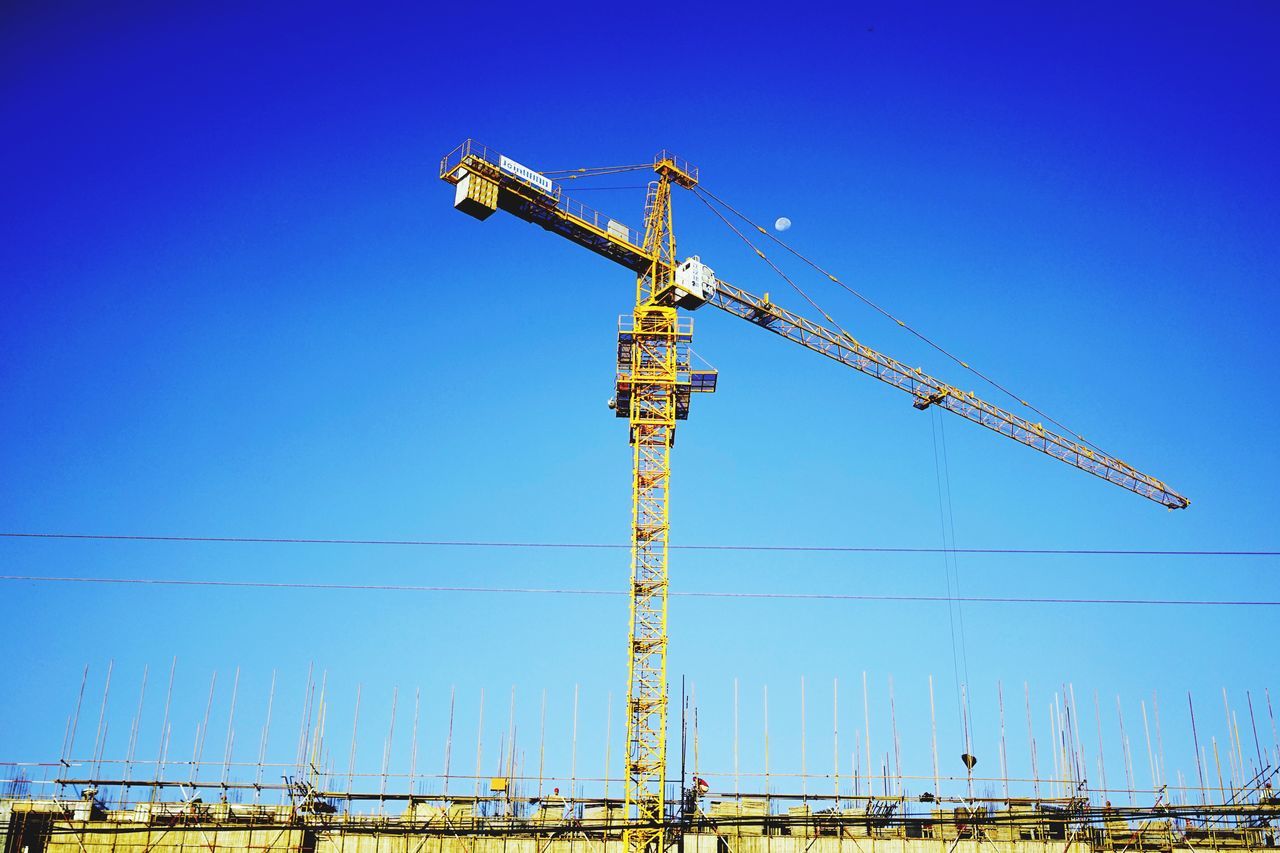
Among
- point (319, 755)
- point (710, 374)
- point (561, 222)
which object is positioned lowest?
point (319, 755)

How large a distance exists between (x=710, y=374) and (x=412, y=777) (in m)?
23.7

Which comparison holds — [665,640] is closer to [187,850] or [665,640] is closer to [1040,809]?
[1040,809]

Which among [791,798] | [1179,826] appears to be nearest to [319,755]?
[791,798]

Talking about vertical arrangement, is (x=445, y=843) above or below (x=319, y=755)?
below

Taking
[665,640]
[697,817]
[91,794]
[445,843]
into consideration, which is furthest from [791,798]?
[91,794]

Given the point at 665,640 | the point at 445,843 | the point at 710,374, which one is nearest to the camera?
the point at 445,843

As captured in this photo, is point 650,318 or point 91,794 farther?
point 650,318

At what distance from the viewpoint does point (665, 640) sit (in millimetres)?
55406

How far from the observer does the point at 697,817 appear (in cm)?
4978

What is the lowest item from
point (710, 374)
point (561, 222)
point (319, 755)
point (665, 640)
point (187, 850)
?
point (187, 850)

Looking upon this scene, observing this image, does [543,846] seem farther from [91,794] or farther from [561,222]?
[561,222]

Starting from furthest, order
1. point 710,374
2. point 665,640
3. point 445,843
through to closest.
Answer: point 710,374 < point 665,640 < point 445,843

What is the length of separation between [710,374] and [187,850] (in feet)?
102

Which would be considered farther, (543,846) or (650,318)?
(650,318)
